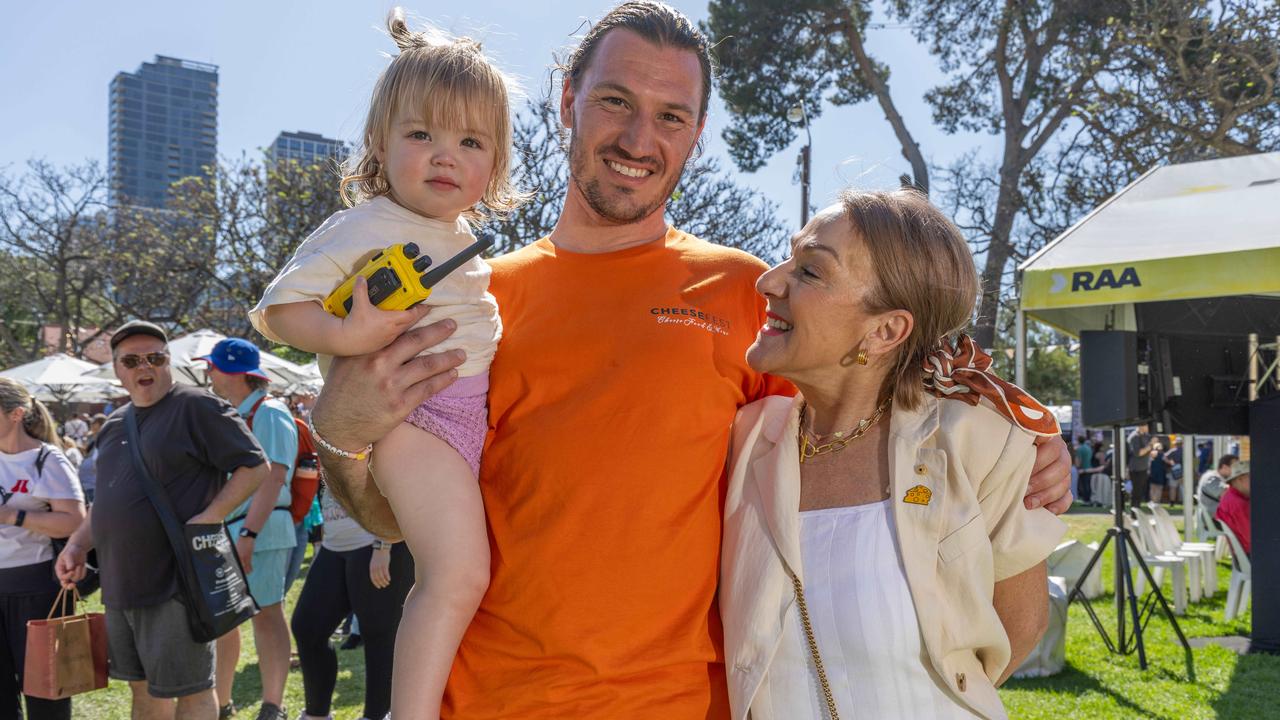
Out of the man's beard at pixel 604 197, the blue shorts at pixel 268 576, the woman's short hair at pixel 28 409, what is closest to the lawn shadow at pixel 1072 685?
the blue shorts at pixel 268 576

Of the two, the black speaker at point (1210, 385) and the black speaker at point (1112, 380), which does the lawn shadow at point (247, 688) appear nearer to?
the black speaker at point (1112, 380)

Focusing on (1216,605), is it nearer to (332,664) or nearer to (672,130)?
(332,664)

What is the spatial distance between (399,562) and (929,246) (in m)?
3.93

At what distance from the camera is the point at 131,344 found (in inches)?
193

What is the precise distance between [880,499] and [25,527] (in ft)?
16.3

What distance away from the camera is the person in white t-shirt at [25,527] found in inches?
198

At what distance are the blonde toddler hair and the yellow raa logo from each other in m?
1.23

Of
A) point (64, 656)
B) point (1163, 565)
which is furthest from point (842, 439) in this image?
point (1163, 565)

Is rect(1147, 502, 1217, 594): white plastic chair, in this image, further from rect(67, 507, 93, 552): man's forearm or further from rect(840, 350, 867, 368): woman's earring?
rect(67, 507, 93, 552): man's forearm

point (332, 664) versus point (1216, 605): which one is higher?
point (332, 664)

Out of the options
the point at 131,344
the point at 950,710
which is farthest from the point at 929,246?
the point at 131,344

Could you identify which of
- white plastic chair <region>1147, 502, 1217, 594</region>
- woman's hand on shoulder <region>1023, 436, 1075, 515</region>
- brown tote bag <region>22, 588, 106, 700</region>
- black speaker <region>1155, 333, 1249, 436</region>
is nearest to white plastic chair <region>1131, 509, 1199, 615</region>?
white plastic chair <region>1147, 502, 1217, 594</region>

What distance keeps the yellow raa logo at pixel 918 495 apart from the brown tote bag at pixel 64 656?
14.2 feet

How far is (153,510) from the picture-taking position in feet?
15.3
